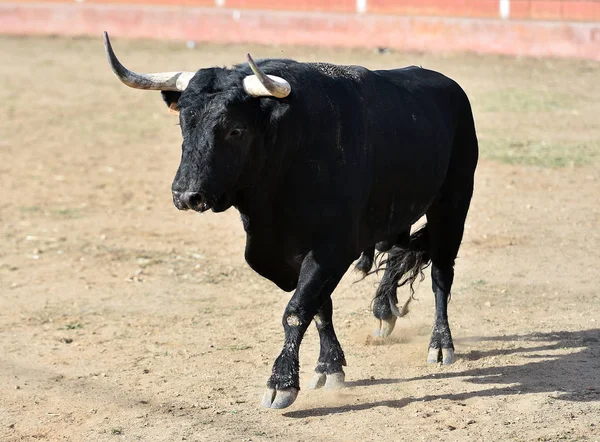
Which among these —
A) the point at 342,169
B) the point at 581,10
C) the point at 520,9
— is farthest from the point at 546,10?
the point at 342,169

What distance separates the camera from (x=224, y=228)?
1004cm

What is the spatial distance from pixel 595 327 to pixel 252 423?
2.74m

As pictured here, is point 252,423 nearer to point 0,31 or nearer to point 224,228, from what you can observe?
point 224,228

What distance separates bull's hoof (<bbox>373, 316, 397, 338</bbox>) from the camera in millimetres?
6918

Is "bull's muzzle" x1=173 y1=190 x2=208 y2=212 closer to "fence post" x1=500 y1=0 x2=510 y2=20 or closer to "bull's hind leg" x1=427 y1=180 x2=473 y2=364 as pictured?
"bull's hind leg" x1=427 y1=180 x2=473 y2=364

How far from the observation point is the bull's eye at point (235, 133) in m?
5.23

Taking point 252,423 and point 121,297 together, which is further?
point 121,297

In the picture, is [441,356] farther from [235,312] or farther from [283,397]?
[235,312]

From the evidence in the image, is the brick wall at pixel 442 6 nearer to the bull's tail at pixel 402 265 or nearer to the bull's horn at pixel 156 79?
the bull's tail at pixel 402 265

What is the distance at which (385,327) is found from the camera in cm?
693

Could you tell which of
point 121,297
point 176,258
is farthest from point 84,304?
point 176,258

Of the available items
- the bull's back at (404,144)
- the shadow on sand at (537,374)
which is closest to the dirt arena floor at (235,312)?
the shadow on sand at (537,374)

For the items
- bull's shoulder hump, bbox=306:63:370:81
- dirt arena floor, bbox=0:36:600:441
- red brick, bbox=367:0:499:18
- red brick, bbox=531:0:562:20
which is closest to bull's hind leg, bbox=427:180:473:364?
dirt arena floor, bbox=0:36:600:441

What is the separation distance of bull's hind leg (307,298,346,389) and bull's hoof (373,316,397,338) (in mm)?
981
